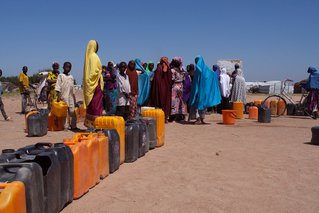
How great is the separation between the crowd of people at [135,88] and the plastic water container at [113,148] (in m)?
2.74

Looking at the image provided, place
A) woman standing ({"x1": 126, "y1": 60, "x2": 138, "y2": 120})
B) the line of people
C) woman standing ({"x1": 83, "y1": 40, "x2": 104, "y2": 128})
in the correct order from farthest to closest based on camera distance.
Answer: woman standing ({"x1": 126, "y1": 60, "x2": 138, "y2": 120}), the line of people, woman standing ({"x1": 83, "y1": 40, "x2": 104, "y2": 128})

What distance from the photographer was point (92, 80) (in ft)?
26.3

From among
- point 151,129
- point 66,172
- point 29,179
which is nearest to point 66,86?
point 151,129

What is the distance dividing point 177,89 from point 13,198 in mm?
9366

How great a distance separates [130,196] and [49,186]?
1189mm

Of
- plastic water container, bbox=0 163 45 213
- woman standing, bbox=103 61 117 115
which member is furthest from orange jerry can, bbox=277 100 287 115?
plastic water container, bbox=0 163 45 213

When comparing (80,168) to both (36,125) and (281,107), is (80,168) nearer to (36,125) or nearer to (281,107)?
(36,125)

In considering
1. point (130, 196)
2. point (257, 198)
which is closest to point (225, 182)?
point (257, 198)

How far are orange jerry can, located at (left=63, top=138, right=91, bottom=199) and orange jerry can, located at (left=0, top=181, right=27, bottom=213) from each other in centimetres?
127

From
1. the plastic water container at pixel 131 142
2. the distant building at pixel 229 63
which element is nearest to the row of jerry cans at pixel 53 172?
the plastic water container at pixel 131 142

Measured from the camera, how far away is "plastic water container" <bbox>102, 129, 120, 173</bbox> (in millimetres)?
5266

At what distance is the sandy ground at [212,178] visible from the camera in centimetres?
412

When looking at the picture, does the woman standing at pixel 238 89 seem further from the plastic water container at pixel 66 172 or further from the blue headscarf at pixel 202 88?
the plastic water container at pixel 66 172

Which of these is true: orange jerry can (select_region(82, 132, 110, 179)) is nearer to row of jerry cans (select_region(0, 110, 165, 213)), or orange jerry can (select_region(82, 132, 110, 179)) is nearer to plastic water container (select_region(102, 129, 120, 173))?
row of jerry cans (select_region(0, 110, 165, 213))
